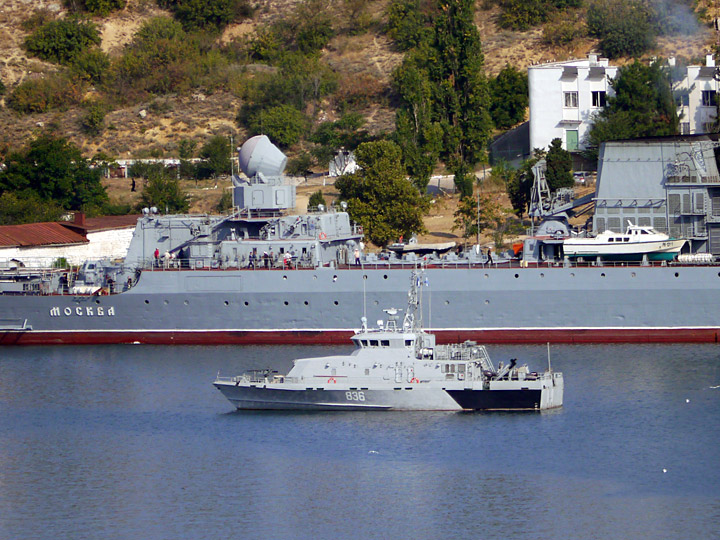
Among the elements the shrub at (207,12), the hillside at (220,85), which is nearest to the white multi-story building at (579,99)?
the hillside at (220,85)

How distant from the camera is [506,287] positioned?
5256 cm

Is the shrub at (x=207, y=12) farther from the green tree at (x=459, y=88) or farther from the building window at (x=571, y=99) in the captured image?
the building window at (x=571, y=99)

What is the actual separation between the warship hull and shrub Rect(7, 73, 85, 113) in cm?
5526

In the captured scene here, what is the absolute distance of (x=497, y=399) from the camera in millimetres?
38000

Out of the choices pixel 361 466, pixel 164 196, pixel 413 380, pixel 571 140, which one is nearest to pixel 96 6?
pixel 164 196

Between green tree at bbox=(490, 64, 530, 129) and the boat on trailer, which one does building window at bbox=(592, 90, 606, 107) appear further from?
the boat on trailer

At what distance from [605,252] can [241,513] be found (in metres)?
27.3

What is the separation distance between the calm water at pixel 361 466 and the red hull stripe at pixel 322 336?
6.63 m

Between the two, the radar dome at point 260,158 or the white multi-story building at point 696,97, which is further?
the white multi-story building at point 696,97

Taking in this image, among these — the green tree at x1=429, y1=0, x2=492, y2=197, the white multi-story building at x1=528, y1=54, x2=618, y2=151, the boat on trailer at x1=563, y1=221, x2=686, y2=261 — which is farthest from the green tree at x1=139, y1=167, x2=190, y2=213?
the boat on trailer at x1=563, y1=221, x2=686, y2=261

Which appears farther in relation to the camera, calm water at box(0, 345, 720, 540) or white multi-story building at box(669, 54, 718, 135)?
white multi-story building at box(669, 54, 718, 135)

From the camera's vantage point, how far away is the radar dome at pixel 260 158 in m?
57.5

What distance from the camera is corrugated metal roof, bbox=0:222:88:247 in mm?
68438

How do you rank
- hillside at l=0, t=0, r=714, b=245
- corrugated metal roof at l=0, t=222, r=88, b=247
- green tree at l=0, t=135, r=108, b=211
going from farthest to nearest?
1. hillside at l=0, t=0, r=714, b=245
2. green tree at l=0, t=135, r=108, b=211
3. corrugated metal roof at l=0, t=222, r=88, b=247
